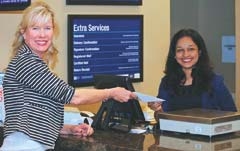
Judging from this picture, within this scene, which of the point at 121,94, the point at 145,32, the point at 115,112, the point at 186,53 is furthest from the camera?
the point at 145,32

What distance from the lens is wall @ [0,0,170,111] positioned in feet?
11.3

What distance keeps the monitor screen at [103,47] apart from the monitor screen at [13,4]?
34 cm

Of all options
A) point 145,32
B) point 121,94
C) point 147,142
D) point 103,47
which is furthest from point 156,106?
point 145,32

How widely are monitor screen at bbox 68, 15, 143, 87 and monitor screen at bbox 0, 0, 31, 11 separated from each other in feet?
1.12

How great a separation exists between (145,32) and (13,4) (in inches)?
43.0

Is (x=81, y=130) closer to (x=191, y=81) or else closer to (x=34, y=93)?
(x=34, y=93)

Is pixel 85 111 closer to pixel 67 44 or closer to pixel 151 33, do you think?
pixel 67 44

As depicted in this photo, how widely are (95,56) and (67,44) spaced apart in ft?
0.76

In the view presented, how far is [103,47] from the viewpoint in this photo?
3.64 m

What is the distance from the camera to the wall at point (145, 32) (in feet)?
11.3

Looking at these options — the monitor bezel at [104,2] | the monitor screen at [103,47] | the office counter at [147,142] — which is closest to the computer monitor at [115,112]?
→ the office counter at [147,142]

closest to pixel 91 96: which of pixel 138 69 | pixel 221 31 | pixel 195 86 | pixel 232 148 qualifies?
pixel 232 148

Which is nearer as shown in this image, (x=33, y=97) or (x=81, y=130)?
(x=33, y=97)

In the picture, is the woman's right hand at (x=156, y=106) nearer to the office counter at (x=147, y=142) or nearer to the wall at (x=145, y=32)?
the office counter at (x=147, y=142)
